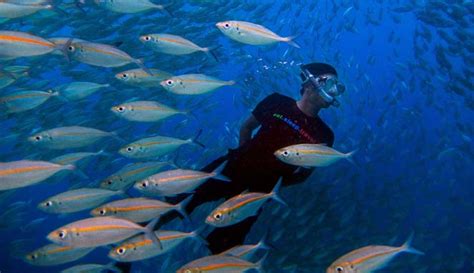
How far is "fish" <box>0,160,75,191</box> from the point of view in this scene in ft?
10.2

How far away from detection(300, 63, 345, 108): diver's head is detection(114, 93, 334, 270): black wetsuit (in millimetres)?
292

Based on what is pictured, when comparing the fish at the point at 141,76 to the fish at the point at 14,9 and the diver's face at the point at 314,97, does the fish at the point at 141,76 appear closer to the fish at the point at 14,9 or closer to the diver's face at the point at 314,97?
the fish at the point at 14,9

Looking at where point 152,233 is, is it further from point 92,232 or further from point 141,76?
point 141,76

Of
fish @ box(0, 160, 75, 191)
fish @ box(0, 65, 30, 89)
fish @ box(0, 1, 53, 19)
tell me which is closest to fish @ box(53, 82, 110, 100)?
fish @ box(0, 65, 30, 89)

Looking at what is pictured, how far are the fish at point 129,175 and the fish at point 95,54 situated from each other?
1.14 m

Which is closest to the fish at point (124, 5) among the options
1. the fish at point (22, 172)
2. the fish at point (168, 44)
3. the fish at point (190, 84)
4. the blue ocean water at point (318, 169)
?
the fish at point (168, 44)

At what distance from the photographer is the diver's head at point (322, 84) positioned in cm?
470

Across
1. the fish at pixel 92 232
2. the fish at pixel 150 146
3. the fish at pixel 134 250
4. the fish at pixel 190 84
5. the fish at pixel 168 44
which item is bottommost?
the fish at pixel 134 250

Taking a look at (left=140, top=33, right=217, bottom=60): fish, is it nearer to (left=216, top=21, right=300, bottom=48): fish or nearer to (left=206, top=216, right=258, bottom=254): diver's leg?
(left=216, top=21, right=300, bottom=48): fish

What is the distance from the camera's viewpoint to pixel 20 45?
342 centimetres

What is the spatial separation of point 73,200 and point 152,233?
1.00m

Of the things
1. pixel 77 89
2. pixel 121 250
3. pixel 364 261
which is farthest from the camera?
pixel 77 89

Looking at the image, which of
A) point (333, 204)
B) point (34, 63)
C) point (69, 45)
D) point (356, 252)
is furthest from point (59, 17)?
point (356, 252)

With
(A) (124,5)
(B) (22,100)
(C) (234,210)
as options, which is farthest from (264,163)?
(B) (22,100)
